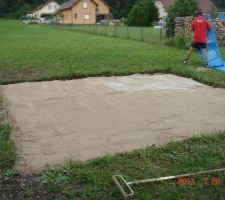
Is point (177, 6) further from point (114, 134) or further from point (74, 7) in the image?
point (74, 7)

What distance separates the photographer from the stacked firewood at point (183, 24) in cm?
2164

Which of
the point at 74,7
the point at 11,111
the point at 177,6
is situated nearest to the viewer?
the point at 11,111

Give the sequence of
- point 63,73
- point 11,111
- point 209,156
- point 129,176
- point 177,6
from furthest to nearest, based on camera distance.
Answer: point 177,6
point 63,73
point 11,111
point 209,156
point 129,176

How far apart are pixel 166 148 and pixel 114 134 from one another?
897 mm

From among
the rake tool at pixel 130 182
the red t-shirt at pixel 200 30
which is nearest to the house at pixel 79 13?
the red t-shirt at pixel 200 30

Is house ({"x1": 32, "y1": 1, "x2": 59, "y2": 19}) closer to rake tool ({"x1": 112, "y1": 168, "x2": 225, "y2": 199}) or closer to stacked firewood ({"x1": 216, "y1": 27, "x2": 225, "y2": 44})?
stacked firewood ({"x1": 216, "y1": 27, "x2": 225, "y2": 44})

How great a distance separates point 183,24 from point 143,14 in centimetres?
2594

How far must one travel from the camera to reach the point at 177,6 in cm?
2484

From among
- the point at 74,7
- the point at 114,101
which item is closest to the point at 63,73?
the point at 114,101

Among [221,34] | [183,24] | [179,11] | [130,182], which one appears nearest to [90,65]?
[130,182]

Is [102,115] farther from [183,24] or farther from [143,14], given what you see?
[143,14]

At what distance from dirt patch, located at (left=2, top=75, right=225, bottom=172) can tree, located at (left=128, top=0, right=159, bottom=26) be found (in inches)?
1544

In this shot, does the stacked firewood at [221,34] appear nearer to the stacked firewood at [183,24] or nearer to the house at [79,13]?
the stacked firewood at [183,24]

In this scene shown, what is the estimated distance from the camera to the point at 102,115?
6484mm
